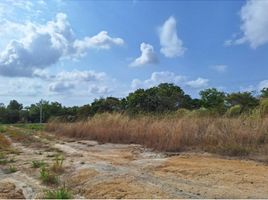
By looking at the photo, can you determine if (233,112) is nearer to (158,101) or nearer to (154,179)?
(154,179)

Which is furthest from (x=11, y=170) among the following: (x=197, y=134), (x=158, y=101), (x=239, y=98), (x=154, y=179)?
(x=158, y=101)

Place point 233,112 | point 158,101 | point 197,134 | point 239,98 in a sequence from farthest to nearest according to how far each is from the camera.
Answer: point 158,101, point 239,98, point 233,112, point 197,134

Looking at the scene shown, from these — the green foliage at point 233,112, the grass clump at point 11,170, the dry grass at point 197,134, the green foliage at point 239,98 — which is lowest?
the grass clump at point 11,170

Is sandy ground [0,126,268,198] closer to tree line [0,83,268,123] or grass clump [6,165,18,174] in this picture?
grass clump [6,165,18,174]

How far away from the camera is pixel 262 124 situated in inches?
480

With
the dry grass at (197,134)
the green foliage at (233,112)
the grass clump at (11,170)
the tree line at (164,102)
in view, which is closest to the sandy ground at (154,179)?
the grass clump at (11,170)

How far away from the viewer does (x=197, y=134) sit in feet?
43.6

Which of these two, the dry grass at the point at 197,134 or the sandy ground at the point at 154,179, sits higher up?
the dry grass at the point at 197,134

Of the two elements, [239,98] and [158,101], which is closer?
[239,98]

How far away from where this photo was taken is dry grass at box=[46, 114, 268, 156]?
11573mm

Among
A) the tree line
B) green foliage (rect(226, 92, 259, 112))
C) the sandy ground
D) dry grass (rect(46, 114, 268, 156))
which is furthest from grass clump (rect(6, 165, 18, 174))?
green foliage (rect(226, 92, 259, 112))

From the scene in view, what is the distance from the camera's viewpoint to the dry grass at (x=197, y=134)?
11.6 meters

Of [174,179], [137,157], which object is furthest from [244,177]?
[137,157]

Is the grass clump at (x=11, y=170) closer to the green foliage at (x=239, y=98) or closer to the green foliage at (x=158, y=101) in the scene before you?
the green foliage at (x=158, y=101)
